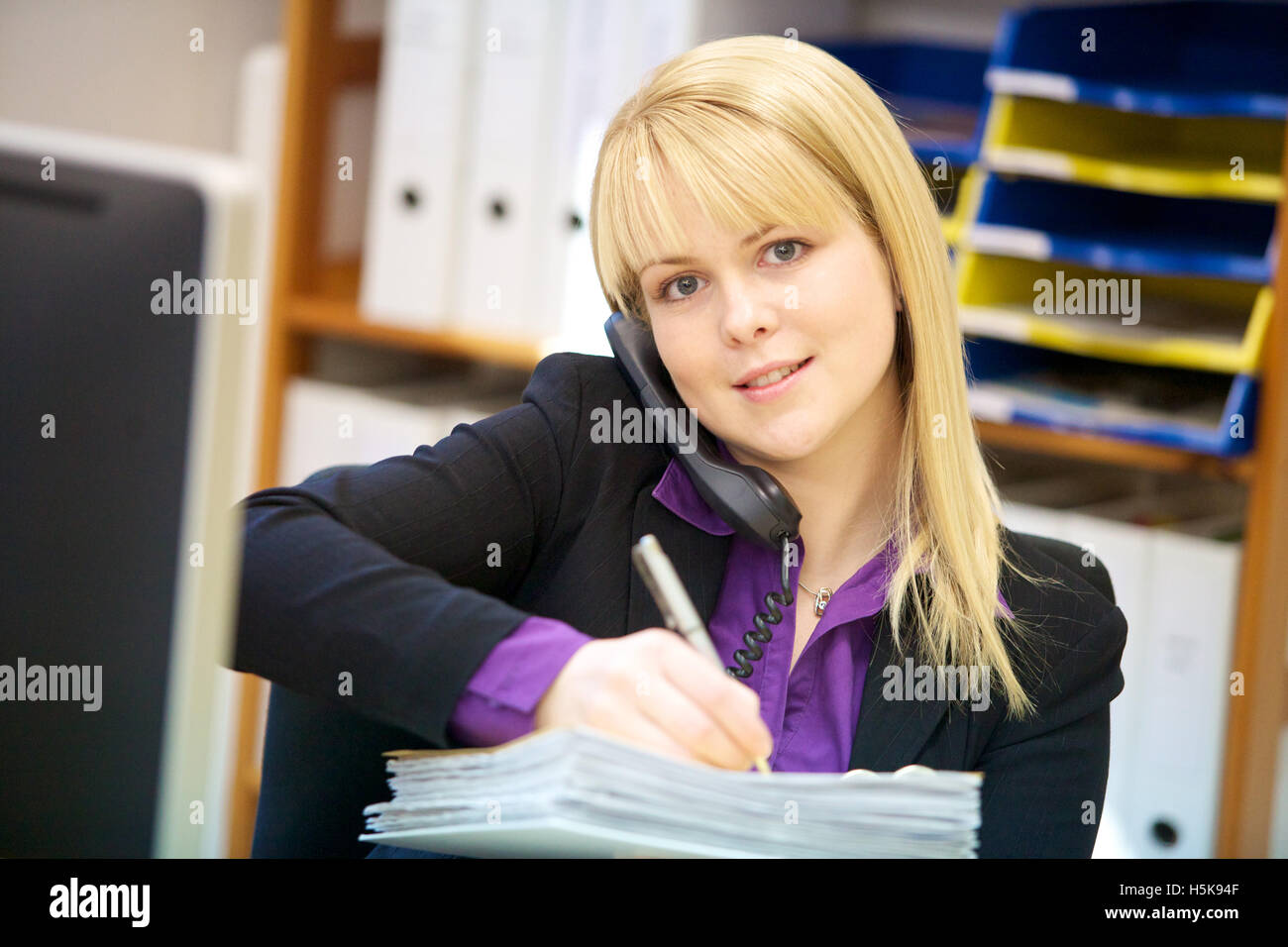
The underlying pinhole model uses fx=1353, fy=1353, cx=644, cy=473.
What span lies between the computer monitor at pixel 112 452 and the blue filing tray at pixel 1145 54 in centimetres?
122

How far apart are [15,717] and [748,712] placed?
0.31 metres

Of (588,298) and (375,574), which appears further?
(588,298)

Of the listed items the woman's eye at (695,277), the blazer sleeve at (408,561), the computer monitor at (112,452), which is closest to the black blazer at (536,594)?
the blazer sleeve at (408,561)

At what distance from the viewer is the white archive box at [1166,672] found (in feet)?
4.84

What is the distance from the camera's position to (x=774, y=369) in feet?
2.94

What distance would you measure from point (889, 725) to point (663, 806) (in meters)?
0.33

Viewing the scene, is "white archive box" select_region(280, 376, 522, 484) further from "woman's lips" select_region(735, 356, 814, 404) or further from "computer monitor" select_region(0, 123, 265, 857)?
"computer monitor" select_region(0, 123, 265, 857)

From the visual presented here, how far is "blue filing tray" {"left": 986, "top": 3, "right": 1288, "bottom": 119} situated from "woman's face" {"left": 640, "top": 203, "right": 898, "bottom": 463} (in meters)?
0.67

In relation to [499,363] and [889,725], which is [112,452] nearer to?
[889,725]

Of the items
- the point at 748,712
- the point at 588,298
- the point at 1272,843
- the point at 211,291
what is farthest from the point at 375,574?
the point at 1272,843

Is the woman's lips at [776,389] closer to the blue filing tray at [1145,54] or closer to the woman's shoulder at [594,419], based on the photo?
the woman's shoulder at [594,419]

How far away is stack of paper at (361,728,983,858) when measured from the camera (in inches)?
22.2

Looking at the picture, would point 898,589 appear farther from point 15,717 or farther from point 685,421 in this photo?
point 15,717
